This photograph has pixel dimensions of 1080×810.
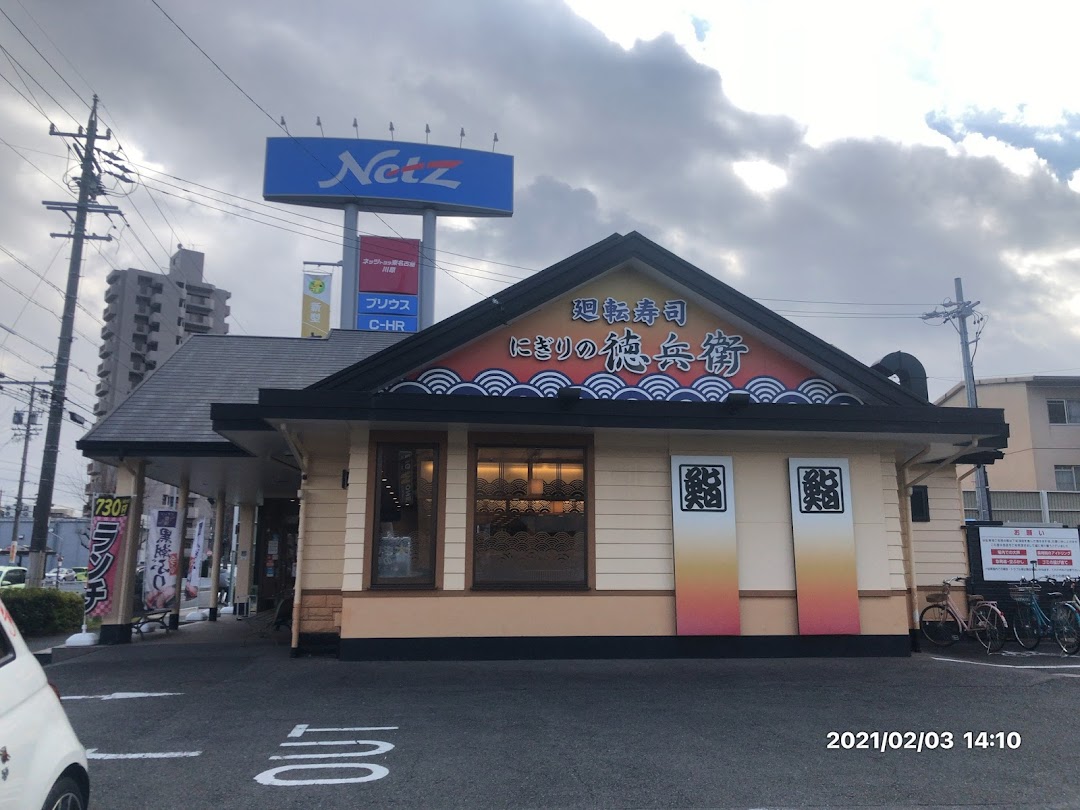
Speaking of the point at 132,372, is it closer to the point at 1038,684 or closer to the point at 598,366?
the point at 598,366

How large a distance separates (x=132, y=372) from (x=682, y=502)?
2480 inches

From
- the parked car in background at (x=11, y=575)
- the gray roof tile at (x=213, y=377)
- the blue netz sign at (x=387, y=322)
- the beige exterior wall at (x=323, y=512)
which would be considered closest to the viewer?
the beige exterior wall at (x=323, y=512)

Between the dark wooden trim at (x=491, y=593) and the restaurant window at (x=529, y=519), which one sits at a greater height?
the restaurant window at (x=529, y=519)

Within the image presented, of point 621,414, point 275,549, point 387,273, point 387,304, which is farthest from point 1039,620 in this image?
point 275,549

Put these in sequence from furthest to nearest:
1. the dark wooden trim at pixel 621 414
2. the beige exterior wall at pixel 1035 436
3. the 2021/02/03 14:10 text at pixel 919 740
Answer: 1. the beige exterior wall at pixel 1035 436
2. the dark wooden trim at pixel 621 414
3. the 2021/02/03 14:10 text at pixel 919 740

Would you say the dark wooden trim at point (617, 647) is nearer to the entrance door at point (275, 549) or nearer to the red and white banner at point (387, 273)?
the entrance door at point (275, 549)

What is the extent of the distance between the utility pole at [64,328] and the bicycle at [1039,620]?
19.2 m

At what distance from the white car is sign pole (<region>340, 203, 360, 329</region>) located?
58.2 ft

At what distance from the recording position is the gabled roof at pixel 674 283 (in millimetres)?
9883

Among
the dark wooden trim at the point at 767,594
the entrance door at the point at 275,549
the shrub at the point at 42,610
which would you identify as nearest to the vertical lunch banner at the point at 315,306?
the entrance door at the point at 275,549

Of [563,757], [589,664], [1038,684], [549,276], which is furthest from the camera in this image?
[549,276]

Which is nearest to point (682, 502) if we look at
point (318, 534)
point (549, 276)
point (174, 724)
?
point (549, 276)

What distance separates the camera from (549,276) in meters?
10.1

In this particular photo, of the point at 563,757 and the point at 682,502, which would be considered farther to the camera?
the point at 682,502
